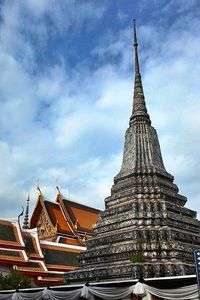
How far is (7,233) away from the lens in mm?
17703

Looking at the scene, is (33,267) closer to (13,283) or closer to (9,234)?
Answer: (9,234)

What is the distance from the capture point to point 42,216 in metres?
23.5

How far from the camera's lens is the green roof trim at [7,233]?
57.0 feet

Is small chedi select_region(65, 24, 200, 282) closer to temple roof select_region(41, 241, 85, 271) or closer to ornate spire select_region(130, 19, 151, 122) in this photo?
ornate spire select_region(130, 19, 151, 122)

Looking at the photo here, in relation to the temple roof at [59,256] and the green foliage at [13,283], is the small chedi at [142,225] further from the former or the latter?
the temple roof at [59,256]

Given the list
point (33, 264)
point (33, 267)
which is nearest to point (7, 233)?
point (33, 264)

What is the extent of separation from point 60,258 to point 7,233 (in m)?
3.50

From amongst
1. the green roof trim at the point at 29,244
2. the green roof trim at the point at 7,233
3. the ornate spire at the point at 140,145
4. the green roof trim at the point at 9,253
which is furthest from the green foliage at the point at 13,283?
the ornate spire at the point at 140,145

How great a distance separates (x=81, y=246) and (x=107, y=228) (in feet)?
33.1

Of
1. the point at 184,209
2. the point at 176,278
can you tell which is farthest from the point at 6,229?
the point at 176,278

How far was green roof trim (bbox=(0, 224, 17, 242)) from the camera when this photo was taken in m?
17.4

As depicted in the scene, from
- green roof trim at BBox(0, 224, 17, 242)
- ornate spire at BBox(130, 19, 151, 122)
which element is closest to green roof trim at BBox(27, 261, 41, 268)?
green roof trim at BBox(0, 224, 17, 242)

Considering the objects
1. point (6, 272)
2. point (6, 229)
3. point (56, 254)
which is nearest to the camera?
point (6, 272)

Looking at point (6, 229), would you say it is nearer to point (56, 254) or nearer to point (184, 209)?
point (56, 254)
